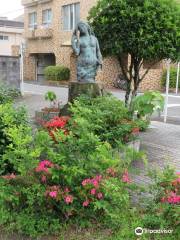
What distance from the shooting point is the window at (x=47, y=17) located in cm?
3003

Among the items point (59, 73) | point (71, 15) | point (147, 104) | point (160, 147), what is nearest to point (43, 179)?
point (147, 104)

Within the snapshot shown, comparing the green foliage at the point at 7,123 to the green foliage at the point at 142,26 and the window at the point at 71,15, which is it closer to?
the green foliage at the point at 142,26

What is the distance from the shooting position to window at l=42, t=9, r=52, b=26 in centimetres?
3003

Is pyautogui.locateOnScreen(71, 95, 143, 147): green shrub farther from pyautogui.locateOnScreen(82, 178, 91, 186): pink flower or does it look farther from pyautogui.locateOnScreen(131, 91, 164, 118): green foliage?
pyautogui.locateOnScreen(82, 178, 91, 186): pink flower

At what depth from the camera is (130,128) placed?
642 cm

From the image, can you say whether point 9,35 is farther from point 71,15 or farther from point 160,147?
point 160,147

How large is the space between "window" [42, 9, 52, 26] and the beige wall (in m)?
10.7

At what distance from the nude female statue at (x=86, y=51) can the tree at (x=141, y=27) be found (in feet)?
1.70

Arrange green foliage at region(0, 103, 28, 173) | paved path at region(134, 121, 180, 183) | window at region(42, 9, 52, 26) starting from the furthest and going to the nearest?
window at region(42, 9, 52, 26) → paved path at region(134, 121, 180, 183) → green foliage at region(0, 103, 28, 173)

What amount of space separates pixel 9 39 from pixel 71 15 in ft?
53.3

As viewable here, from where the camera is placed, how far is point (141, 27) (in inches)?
331

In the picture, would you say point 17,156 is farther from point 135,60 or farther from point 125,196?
point 135,60

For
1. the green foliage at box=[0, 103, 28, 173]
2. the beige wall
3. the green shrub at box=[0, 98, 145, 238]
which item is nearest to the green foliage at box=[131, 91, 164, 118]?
the green foliage at box=[0, 103, 28, 173]

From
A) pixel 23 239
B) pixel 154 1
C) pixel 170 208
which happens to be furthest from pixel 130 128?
pixel 154 1
